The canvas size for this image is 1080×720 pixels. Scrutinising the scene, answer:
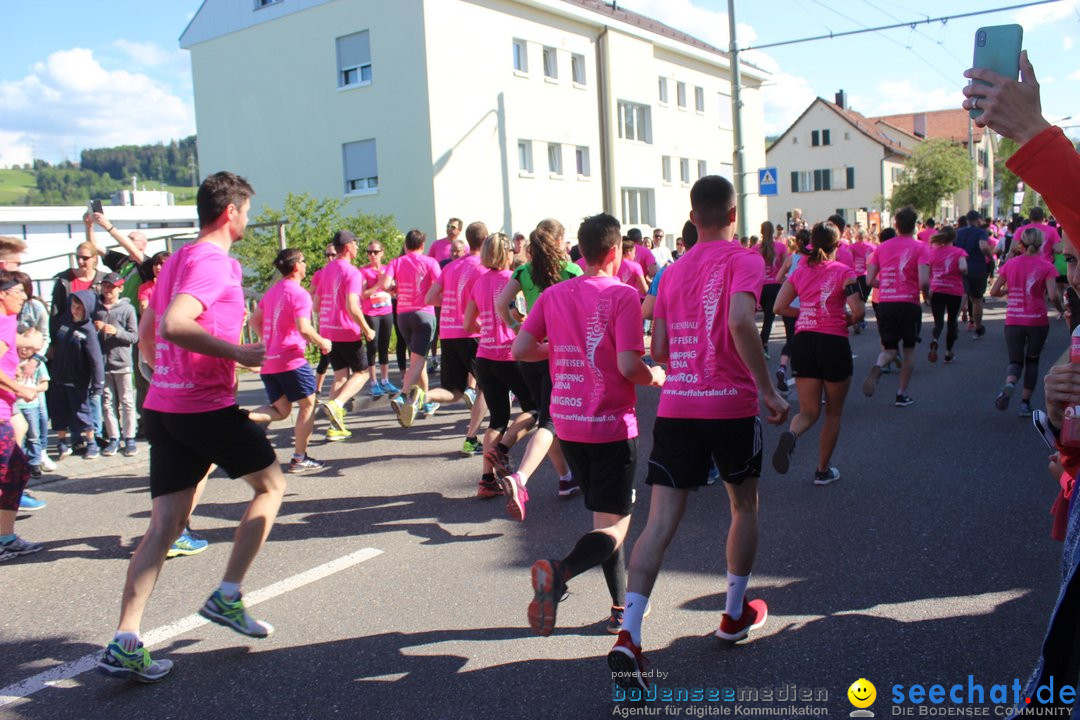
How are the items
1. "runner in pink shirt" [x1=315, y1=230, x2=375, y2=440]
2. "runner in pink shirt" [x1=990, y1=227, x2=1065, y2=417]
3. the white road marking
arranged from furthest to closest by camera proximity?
"runner in pink shirt" [x1=315, y1=230, x2=375, y2=440], "runner in pink shirt" [x1=990, y1=227, x2=1065, y2=417], the white road marking

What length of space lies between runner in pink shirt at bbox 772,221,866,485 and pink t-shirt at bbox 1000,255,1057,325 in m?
2.76

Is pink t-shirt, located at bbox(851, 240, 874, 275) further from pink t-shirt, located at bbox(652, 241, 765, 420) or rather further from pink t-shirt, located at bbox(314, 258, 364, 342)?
pink t-shirt, located at bbox(652, 241, 765, 420)

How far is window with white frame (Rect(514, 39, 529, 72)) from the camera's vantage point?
2842cm

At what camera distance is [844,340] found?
6711 millimetres

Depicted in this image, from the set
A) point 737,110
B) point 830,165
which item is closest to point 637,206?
point 737,110

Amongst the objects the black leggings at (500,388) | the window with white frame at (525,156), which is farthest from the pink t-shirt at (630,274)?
the window with white frame at (525,156)

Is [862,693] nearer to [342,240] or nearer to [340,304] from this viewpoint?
[340,304]

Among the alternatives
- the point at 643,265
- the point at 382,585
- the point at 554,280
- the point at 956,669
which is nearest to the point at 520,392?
the point at 554,280

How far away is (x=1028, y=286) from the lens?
28.4 ft

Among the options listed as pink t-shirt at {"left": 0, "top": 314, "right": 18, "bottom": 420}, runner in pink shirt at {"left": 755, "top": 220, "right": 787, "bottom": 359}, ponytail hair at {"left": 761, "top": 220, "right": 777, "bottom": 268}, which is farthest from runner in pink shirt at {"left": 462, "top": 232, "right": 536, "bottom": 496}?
ponytail hair at {"left": 761, "top": 220, "right": 777, "bottom": 268}

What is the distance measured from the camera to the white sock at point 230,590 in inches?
154

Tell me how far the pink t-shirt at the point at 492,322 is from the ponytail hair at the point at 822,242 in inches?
98.7

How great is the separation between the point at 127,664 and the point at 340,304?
233 inches

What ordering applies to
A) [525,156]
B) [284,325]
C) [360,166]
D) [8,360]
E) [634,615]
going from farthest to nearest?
1. [525,156]
2. [360,166]
3. [284,325]
4. [8,360]
5. [634,615]
